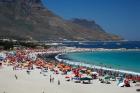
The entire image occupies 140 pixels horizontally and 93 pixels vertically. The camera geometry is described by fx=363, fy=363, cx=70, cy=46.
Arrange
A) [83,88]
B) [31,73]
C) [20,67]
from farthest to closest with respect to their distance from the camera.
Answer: [20,67] → [31,73] → [83,88]

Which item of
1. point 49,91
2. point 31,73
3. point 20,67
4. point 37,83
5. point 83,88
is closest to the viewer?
point 49,91

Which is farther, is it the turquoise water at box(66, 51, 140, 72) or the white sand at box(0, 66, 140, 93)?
the turquoise water at box(66, 51, 140, 72)

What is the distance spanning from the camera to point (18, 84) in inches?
1357

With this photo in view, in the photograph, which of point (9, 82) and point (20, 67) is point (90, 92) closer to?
point (9, 82)

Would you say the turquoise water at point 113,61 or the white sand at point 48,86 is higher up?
the white sand at point 48,86

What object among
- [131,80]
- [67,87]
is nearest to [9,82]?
[67,87]

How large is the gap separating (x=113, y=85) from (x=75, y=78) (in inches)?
170

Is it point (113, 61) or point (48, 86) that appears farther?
point (113, 61)

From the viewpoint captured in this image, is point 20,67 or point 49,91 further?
point 20,67

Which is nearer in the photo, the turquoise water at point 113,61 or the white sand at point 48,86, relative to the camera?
the white sand at point 48,86

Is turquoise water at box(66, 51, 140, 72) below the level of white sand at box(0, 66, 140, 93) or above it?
below

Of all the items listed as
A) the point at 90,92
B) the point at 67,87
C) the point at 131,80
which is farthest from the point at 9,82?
the point at 131,80

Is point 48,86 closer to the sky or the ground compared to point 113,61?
closer to the sky

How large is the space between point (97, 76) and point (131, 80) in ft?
14.8
